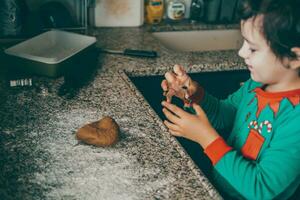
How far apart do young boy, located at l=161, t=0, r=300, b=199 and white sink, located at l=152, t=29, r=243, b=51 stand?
773mm

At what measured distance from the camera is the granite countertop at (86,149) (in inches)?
27.7

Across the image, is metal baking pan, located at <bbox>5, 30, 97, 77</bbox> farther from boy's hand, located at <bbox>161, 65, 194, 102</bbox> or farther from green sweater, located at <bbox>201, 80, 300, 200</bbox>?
green sweater, located at <bbox>201, 80, 300, 200</bbox>

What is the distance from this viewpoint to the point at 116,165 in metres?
0.77

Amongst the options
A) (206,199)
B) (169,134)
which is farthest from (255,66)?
(206,199)

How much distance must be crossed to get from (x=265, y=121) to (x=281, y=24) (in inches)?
9.9

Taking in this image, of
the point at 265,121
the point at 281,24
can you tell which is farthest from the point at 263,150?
the point at 281,24

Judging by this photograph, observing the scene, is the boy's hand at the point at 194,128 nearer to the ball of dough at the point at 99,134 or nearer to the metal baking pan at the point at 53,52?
the ball of dough at the point at 99,134

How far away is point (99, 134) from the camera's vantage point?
32.5 inches

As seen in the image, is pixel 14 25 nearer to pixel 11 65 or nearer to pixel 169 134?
pixel 11 65

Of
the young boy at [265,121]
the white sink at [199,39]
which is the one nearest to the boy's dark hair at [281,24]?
the young boy at [265,121]

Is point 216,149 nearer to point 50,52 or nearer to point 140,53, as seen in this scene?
point 140,53

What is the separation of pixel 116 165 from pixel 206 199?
20cm

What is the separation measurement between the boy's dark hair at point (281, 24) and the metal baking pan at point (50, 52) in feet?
1.85

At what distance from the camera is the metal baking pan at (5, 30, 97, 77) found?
109 centimetres
